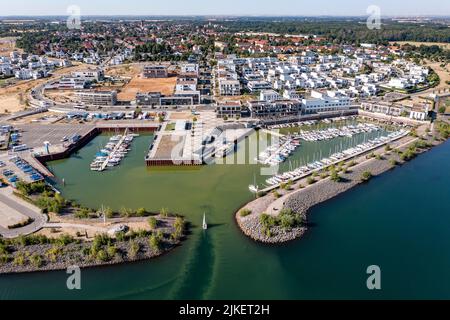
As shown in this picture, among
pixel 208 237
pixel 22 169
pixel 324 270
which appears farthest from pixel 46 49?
pixel 324 270

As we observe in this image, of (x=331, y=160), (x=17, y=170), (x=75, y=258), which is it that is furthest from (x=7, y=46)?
(x=75, y=258)

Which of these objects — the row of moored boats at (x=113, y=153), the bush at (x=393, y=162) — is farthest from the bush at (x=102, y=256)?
the bush at (x=393, y=162)

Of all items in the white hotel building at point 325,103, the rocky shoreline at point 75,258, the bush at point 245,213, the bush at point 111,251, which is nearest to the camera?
the rocky shoreline at point 75,258

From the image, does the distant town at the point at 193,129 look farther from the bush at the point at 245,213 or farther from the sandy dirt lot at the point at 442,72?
the sandy dirt lot at the point at 442,72

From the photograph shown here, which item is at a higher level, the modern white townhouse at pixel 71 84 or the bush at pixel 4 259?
the modern white townhouse at pixel 71 84

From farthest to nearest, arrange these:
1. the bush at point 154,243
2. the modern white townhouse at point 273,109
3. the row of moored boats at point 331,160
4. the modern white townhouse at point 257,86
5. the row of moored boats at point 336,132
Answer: the modern white townhouse at point 257,86 → the modern white townhouse at point 273,109 → the row of moored boats at point 336,132 → the row of moored boats at point 331,160 → the bush at point 154,243

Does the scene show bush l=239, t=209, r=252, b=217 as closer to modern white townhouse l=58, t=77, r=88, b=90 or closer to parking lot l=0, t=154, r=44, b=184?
parking lot l=0, t=154, r=44, b=184

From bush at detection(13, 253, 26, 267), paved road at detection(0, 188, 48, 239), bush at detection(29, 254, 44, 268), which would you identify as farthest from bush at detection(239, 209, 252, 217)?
bush at detection(13, 253, 26, 267)
